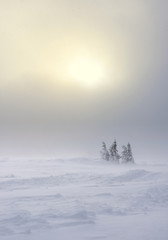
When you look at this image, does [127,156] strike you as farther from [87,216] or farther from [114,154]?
[87,216]

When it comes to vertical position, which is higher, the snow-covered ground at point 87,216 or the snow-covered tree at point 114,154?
the snow-covered tree at point 114,154

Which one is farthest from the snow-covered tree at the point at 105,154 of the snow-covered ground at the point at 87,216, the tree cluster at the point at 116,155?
the snow-covered ground at the point at 87,216

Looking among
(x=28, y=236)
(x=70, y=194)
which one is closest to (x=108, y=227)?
(x=28, y=236)

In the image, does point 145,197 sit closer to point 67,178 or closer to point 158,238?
point 158,238

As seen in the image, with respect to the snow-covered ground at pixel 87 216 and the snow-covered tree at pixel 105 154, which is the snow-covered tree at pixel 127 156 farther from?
the snow-covered ground at pixel 87 216

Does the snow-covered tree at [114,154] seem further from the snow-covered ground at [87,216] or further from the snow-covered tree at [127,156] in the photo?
the snow-covered ground at [87,216]

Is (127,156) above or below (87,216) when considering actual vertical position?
above

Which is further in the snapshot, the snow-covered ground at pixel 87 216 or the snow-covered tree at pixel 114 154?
the snow-covered tree at pixel 114 154

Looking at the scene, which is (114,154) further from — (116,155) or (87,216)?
(87,216)

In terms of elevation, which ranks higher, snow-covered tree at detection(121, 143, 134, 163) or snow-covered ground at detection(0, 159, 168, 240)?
snow-covered tree at detection(121, 143, 134, 163)

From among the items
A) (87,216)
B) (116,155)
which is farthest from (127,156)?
(87,216)

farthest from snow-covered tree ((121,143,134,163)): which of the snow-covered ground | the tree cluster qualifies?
the snow-covered ground

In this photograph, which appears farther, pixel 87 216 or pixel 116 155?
pixel 116 155

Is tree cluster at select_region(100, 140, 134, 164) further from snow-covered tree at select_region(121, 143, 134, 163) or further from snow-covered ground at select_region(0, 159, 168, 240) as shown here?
snow-covered ground at select_region(0, 159, 168, 240)
